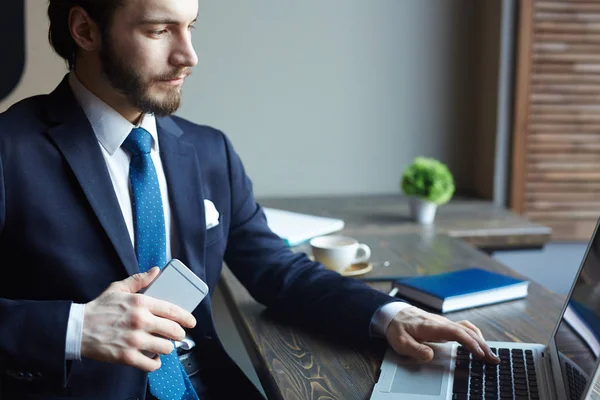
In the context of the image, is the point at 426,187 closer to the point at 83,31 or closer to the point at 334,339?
the point at 334,339

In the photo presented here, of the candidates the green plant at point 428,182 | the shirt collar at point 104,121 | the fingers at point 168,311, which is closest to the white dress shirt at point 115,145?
the shirt collar at point 104,121

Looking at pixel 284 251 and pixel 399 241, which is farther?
pixel 399 241

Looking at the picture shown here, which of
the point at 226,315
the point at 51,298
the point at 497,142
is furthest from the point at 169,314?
the point at 497,142

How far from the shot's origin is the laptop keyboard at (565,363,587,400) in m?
0.90

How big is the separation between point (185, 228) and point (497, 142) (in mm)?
1494

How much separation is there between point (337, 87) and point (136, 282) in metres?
1.65

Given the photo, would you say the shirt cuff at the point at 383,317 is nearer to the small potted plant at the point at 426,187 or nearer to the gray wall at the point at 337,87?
the small potted plant at the point at 426,187

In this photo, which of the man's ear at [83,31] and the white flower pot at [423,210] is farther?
the white flower pot at [423,210]

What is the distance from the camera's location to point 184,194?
53.6 inches

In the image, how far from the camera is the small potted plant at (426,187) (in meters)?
2.15

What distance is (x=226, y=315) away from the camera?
255 cm

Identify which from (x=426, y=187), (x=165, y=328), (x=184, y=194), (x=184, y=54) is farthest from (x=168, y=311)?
(x=426, y=187)

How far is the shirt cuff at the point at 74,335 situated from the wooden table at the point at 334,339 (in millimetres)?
301

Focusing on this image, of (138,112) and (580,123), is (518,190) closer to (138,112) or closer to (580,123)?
(580,123)
